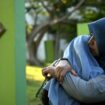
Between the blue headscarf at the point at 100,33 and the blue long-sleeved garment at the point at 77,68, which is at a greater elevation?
the blue headscarf at the point at 100,33

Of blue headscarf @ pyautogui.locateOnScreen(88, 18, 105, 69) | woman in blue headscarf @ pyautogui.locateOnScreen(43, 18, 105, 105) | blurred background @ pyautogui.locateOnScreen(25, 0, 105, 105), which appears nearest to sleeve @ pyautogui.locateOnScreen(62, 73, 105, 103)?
woman in blue headscarf @ pyautogui.locateOnScreen(43, 18, 105, 105)

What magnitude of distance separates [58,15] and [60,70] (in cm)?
2081

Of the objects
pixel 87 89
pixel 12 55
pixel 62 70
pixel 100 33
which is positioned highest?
pixel 100 33

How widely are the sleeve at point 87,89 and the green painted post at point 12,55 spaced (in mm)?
3229

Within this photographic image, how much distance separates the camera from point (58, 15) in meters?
22.8

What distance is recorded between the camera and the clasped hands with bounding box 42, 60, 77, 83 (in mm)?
2090

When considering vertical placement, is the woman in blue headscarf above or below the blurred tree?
above

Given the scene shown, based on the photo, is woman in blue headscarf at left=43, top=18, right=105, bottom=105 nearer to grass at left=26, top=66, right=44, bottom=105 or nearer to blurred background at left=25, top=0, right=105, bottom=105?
grass at left=26, top=66, right=44, bottom=105

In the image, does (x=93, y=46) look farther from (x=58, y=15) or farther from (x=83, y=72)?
(x=58, y=15)

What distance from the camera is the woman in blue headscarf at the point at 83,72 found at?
2.04 metres

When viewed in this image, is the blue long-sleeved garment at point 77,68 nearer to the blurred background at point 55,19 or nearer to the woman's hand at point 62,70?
the woman's hand at point 62,70

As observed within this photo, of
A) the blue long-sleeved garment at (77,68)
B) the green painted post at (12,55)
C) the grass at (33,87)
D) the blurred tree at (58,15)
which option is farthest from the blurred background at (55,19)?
the blue long-sleeved garment at (77,68)

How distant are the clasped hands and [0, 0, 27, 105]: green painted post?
10.2 feet

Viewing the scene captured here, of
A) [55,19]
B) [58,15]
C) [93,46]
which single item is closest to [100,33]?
[93,46]
